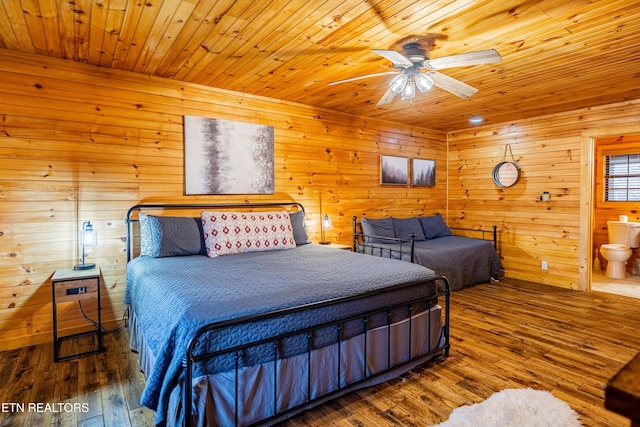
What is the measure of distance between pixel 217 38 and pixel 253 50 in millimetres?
314

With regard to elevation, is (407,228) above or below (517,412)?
above

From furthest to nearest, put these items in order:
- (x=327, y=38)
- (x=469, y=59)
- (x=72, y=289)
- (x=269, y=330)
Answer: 1. (x=72, y=289)
2. (x=327, y=38)
3. (x=469, y=59)
4. (x=269, y=330)

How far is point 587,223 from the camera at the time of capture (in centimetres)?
449

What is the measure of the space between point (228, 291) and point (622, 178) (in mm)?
6614

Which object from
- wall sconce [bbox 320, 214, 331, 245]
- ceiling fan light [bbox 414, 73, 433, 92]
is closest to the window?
wall sconce [bbox 320, 214, 331, 245]

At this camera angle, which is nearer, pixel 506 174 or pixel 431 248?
pixel 431 248

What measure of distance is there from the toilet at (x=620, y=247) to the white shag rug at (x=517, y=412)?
4360 millimetres

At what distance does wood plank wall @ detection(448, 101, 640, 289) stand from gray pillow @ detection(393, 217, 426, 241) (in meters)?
1.27

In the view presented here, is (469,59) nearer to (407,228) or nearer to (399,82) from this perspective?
(399,82)

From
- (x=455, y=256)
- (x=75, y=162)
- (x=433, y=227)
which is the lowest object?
(x=455, y=256)

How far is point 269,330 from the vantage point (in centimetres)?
178

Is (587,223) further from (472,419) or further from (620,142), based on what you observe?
(472,419)

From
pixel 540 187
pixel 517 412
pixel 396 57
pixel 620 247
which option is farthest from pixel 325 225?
pixel 620 247

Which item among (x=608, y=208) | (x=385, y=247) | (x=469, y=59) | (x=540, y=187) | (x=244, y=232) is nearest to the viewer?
(x=469, y=59)
